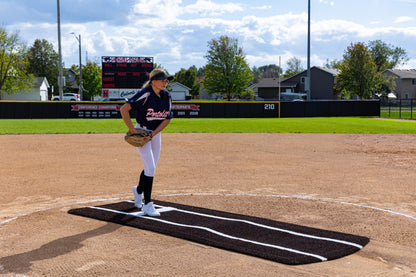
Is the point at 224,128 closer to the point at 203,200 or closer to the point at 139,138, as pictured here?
the point at 203,200

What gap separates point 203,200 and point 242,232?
6.40ft

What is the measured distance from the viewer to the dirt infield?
429 cm

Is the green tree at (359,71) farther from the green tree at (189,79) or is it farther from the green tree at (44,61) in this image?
the green tree at (189,79)

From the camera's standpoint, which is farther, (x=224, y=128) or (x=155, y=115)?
(x=224, y=128)

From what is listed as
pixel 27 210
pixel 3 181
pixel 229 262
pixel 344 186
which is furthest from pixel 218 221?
pixel 3 181

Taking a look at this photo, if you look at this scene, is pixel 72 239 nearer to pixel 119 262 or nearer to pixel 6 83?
pixel 119 262

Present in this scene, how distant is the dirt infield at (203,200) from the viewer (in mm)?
4289

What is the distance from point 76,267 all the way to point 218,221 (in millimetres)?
2072

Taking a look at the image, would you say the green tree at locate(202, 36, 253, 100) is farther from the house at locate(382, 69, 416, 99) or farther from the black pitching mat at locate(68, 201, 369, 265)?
the black pitching mat at locate(68, 201, 369, 265)

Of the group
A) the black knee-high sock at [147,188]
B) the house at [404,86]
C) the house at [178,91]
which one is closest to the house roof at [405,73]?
the house at [404,86]

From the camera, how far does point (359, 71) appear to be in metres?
52.2

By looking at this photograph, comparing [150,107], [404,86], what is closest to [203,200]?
[150,107]

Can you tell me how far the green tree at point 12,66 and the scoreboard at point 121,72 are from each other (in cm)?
2569

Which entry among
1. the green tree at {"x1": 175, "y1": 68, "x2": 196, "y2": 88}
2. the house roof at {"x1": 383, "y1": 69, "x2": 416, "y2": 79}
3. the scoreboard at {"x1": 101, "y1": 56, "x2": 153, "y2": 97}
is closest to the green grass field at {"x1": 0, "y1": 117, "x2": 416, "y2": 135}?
the scoreboard at {"x1": 101, "y1": 56, "x2": 153, "y2": 97}
